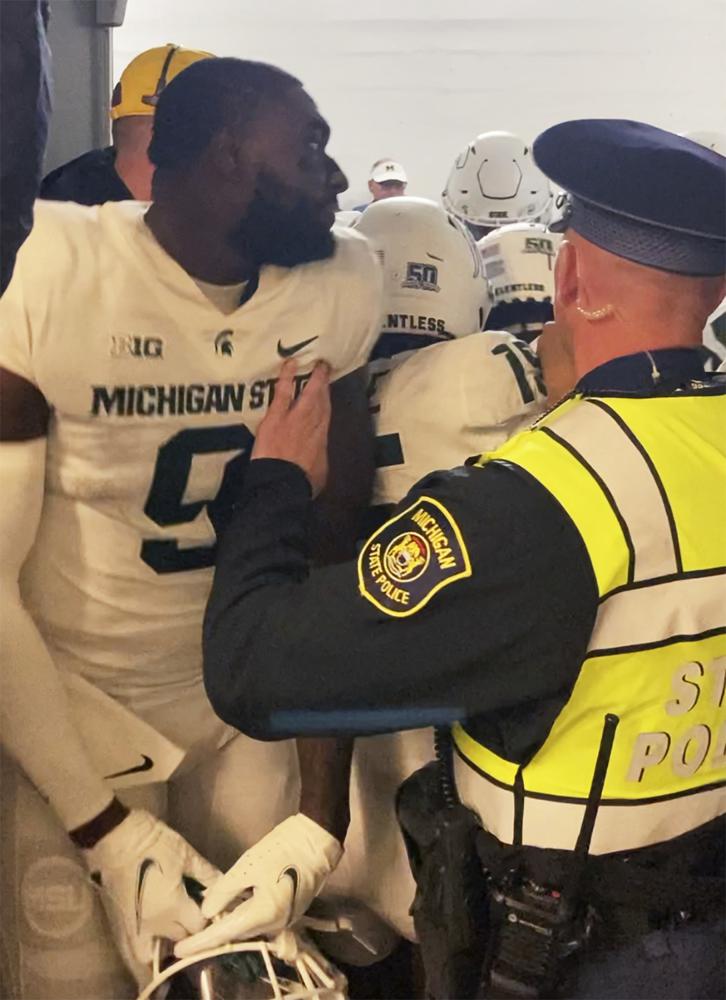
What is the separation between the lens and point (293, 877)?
857mm

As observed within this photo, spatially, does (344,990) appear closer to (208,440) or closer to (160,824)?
(160,824)

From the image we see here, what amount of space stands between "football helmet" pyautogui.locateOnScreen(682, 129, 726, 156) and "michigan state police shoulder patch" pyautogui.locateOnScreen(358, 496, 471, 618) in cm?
43

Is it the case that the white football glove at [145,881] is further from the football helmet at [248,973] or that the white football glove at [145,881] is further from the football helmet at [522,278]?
the football helmet at [522,278]

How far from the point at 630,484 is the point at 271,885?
1.52ft

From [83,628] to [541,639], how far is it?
39 cm

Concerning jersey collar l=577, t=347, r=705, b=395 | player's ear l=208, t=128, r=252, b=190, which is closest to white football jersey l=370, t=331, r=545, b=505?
jersey collar l=577, t=347, r=705, b=395

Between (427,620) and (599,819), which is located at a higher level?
(427,620)

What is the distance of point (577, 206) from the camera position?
797 millimetres

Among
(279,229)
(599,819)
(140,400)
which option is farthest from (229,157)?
(599,819)

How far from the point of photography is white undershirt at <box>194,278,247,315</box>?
0.78m

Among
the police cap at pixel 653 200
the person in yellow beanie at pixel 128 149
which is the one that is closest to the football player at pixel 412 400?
the police cap at pixel 653 200

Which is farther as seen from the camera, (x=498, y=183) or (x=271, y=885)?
(x=498, y=183)

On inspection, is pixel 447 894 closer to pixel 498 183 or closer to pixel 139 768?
pixel 139 768

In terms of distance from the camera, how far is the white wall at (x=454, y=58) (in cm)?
77
